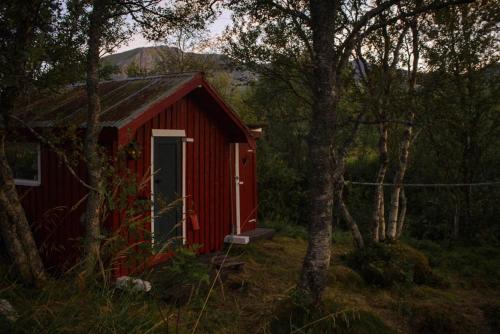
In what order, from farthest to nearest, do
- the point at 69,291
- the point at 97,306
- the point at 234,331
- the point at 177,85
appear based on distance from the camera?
the point at 177,85, the point at 234,331, the point at 69,291, the point at 97,306

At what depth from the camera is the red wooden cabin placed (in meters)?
8.14

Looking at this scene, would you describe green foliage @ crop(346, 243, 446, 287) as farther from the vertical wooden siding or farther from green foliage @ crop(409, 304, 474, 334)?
the vertical wooden siding

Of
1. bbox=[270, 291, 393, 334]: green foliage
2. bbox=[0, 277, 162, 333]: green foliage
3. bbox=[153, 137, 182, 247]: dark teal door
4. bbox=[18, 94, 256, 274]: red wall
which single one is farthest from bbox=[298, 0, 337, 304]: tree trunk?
bbox=[153, 137, 182, 247]: dark teal door

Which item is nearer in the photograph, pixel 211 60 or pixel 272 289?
pixel 272 289

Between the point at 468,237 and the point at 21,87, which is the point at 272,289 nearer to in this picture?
the point at 21,87

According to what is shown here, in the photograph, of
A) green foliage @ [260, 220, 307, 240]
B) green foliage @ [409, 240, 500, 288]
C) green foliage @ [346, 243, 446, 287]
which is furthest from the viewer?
green foliage @ [260, 220, 307, 240]

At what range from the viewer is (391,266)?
899 cm

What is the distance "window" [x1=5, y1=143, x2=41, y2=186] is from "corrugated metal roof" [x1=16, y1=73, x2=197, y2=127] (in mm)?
576

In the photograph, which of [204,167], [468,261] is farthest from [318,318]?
[468,261]

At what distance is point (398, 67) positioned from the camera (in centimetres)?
1106

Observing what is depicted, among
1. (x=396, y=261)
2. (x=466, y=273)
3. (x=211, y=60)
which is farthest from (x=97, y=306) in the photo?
(x=211, y=60)

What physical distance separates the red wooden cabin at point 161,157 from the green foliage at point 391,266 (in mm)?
2678

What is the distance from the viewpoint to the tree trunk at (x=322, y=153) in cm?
595

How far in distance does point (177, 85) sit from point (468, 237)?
9.30 metres
